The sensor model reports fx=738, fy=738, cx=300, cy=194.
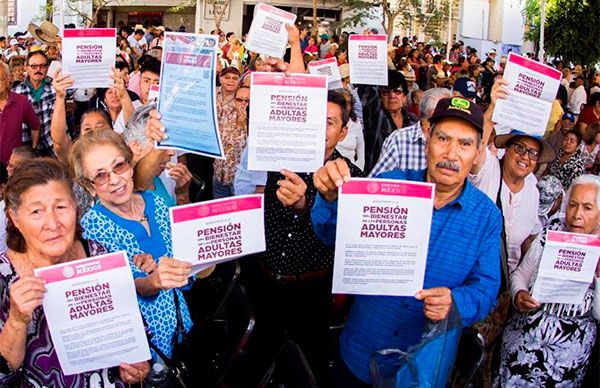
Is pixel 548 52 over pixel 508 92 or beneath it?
over

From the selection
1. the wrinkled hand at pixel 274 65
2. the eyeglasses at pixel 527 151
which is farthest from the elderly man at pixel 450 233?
the eyeglasses at pixel 527 151

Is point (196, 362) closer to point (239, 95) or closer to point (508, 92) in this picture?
point (508, 92)

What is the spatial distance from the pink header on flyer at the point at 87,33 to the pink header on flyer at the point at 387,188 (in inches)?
134

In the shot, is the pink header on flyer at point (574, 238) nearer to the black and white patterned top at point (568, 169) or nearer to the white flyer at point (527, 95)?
the white flyer at point (527, 95)

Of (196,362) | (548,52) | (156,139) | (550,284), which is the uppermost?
(548,52)

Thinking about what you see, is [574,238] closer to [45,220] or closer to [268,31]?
[45,220]

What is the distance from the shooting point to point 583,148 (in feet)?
28.5

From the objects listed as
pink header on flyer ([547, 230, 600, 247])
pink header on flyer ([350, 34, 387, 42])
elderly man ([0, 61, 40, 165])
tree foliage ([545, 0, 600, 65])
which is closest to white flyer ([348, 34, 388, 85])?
pink header on flyer ([350, 34, 387, 42])

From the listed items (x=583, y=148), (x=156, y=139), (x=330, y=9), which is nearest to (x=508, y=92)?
(x=156, y=139)

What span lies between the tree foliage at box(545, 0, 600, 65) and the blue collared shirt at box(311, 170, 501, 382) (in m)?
19.6

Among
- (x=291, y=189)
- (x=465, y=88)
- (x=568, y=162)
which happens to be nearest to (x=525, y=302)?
(x=291, y=189)

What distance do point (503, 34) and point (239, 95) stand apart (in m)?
40.7

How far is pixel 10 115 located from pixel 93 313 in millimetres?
4889

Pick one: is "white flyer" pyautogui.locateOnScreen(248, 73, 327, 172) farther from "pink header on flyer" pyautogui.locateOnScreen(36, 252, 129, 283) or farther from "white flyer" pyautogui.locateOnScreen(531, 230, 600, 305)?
"white flyer" pyautogui.locateOnScreen(531, 230, 600, 305)
